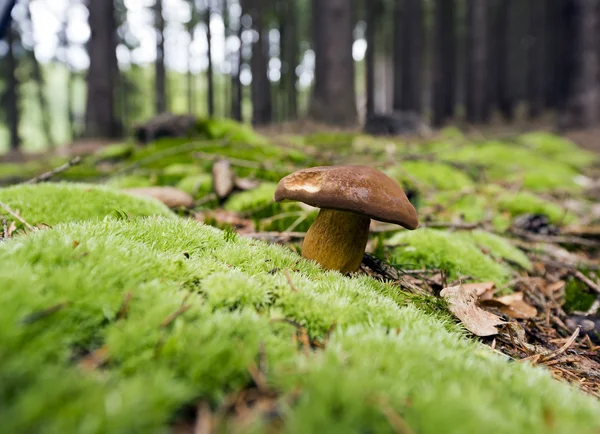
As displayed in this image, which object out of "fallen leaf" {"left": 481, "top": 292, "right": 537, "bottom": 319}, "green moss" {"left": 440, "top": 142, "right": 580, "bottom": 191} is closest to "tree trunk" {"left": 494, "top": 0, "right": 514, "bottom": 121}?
"green moss" {"left": 440, "top": 142, "right": 580, "bottom": 191}

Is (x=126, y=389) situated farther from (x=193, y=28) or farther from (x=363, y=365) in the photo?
(x=193, y=28)

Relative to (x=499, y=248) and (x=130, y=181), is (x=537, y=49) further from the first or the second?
(x=130, y=181)

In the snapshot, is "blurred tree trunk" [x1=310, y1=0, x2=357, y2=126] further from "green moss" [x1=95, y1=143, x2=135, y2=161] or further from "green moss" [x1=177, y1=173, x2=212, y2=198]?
"green moss" [x1=177, y1=173, x2=212, y2=198]

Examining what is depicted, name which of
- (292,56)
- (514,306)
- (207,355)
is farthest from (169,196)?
(292,56)

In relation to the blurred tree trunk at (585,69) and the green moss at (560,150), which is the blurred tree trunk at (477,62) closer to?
the blurred tree trunk at (585,69)

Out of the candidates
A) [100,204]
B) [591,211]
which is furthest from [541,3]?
[100,204]

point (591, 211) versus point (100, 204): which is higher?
point (100, 204)
